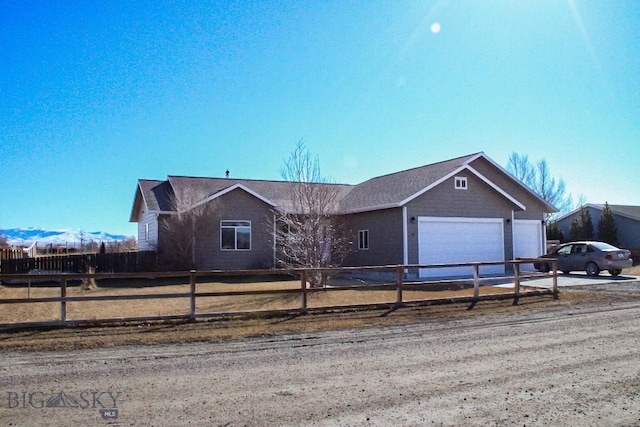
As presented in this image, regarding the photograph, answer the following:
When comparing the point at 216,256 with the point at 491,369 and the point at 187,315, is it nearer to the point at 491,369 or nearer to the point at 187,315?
the point at 187,315

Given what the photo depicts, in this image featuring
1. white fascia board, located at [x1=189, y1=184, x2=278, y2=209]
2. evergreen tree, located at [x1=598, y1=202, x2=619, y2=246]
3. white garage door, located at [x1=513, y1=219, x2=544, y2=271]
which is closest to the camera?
white fascia board, located at [x1=189, y1=184, x2=278, y2=209]

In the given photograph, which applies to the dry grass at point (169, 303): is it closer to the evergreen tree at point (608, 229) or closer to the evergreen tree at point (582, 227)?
the evergreen tree at point (608, 229)

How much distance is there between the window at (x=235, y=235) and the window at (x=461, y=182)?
9816 mm

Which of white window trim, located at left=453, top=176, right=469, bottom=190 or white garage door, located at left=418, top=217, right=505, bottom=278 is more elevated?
white window trim, located at left=453, top=176, right=469, bottom=190

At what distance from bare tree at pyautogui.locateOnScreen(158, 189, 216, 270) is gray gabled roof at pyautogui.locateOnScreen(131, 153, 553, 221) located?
16.9 inches

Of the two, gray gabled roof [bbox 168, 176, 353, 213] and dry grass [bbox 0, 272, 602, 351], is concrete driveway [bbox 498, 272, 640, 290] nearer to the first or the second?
dry grass [bbox 0, 272, 602, 351]

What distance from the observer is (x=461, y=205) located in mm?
22125

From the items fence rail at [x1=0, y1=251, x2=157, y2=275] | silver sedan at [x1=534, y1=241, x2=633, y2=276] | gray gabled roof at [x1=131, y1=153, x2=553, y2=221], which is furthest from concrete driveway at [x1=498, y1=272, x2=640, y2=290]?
fence rail at [x1=0, y1=251, x2=157, y2=275]

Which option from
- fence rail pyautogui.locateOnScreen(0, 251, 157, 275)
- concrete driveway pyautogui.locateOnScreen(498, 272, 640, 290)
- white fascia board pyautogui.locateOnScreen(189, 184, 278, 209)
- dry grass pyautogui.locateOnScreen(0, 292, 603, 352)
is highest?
white fascia board pyautogui.locateOnScreen(189, 184, 278, 209)

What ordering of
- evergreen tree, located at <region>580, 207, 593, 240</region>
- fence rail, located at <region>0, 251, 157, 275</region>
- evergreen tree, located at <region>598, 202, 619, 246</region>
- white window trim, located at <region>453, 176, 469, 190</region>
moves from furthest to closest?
evergreen tree, located at <region>580, 207, 593, 240</region> → evergreen tree, located at <region>598, 202, 619, 246</region> → white window trim, located at <region>453, 176, 469, 190</region> → fence rail, located at <region>0, 251, 157, 275</region>

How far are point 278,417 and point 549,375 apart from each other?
12.0 ft

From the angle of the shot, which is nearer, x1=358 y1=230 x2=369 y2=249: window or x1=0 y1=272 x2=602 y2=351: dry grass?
x1=0 y1=272 x2=602 y2=351: dry grass

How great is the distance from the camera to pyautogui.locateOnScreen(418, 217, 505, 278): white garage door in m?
21.2

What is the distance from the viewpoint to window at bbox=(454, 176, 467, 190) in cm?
2217
